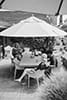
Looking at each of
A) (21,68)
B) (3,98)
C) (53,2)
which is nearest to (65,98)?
(53,2)

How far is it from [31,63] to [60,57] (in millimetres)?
1281

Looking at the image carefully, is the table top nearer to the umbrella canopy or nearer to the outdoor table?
the outdoor table

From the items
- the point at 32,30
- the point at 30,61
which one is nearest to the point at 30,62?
the point at 30,61

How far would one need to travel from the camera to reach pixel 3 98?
5.74 m

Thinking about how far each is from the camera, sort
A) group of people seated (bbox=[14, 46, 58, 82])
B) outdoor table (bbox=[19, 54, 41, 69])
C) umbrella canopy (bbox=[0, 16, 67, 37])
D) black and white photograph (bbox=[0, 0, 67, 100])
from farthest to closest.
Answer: outdoor table (bbox=[19, 54, 41, 69]) < umbrella canopy (bbox=[0, 16, 67, 37]) < group of people seated (bbox=[14, 46, 58, 82]) < black and white photograph (bbox=[0, 0, 67, 100])

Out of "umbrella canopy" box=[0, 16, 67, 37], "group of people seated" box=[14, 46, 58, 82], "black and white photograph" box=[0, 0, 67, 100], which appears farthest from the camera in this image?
"umbrella canopy" box=[0, 16, 67, 37]

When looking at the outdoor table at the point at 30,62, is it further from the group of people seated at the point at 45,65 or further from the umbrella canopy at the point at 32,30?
the umbrella canopy at the point at 32,30

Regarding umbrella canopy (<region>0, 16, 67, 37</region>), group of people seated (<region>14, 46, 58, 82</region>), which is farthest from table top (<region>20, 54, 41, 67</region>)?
umbrella canopy (<region>0, 16, 67, 37</region>)

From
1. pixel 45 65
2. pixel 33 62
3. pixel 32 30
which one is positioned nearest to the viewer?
pixel 45 65

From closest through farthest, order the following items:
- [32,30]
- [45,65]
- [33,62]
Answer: [45,65] < [32,30] < [33,62]

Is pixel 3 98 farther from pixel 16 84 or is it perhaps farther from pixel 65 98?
pixel 65 98

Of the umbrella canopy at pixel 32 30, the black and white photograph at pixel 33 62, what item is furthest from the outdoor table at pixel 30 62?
the umbrella canopy at pixel 32 30

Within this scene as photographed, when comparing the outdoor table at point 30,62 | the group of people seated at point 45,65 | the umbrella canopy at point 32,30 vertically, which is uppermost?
the umbrella canopy at point 32,30

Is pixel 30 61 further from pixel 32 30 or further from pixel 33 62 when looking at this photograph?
pixel 32 30
